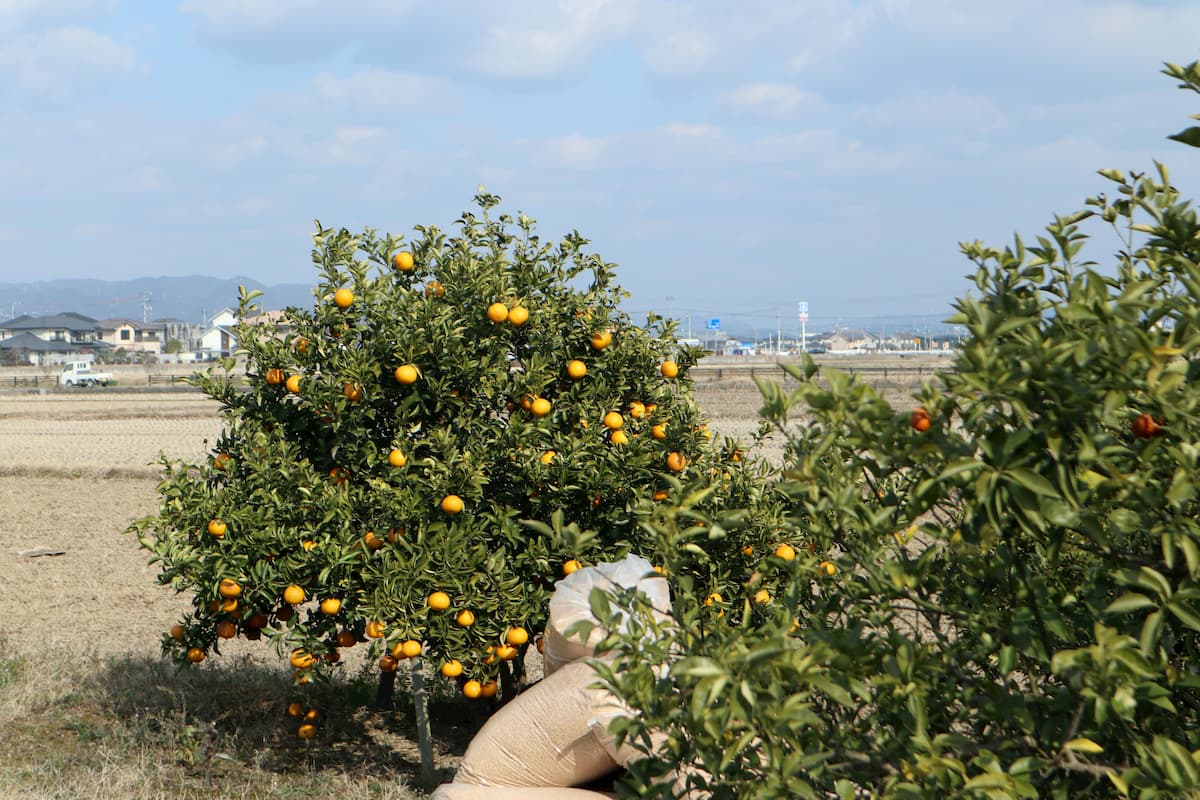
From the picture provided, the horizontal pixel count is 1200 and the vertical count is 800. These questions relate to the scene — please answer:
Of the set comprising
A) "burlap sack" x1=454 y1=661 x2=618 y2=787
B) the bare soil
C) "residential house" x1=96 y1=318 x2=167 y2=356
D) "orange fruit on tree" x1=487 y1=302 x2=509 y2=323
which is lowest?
the bare soil

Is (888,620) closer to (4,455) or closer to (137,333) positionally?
(4,455)

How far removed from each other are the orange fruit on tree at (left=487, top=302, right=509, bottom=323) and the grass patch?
232cm

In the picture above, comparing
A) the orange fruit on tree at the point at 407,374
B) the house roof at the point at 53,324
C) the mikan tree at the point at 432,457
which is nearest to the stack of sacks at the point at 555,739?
the mikan tree at the point at 432,457

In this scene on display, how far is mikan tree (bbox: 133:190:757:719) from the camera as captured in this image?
199 inches

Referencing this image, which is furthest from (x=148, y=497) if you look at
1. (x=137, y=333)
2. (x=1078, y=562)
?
(x=137, y=333)

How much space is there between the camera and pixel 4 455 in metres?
25.0

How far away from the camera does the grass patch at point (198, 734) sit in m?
5.53

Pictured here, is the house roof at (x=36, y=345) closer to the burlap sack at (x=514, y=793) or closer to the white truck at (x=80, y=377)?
the white truck at (x=80, y=377)

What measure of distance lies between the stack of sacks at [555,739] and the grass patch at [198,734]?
0.89m

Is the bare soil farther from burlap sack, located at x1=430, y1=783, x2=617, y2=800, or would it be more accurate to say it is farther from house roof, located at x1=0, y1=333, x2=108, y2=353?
house roof, located at x1=0, y1=333, x2=108, y2=353

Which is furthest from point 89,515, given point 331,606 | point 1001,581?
point 1001,581

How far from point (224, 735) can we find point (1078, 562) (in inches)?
190

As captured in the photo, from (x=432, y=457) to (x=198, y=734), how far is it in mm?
2357

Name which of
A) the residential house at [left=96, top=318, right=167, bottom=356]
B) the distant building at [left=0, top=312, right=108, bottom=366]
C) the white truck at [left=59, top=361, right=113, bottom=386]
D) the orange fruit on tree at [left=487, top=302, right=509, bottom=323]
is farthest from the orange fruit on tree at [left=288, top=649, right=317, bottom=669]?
the residential house at [left=96, top=318, right=167, bottom=356]
